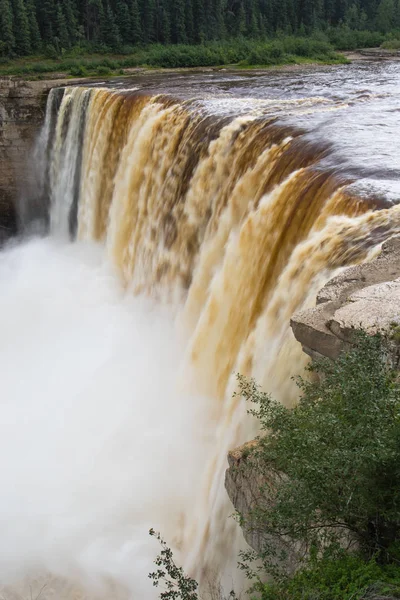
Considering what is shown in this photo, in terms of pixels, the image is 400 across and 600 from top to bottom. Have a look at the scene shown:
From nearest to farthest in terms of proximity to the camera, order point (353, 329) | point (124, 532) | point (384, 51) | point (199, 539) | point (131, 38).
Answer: point (353, 329) → point (199, 539) → point (124, 532) → point (384, 51) → point (131, 38)

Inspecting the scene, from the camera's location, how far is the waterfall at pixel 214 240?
8180 mm

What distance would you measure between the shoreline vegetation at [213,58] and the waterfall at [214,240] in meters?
13.3

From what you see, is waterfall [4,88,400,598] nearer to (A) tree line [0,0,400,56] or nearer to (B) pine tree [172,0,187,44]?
(A) tree line [0,0,400,56]

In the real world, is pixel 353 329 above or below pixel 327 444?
above

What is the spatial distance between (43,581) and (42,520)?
1.03m

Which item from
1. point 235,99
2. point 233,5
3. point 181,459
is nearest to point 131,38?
point 233,5

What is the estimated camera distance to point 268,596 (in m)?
4.97

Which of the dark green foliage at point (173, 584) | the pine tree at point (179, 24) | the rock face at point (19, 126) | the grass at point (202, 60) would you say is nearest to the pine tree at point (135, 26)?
the pine tree at point (179, 24)

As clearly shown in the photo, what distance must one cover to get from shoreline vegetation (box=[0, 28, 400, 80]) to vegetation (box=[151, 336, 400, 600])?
89.4ft

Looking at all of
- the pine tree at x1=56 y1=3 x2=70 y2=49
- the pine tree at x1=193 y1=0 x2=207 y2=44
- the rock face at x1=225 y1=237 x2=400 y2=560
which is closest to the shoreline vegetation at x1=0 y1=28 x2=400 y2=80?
the pine tree at x1=56 y1=3 x2=70 y2=49

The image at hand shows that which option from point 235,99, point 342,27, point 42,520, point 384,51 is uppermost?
point 342,27

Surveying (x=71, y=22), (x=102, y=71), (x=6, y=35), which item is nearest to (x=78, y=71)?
(x=102, y=71)

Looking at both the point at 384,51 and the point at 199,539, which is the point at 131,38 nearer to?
the point at 384,51

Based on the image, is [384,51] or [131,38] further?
[131,38]
